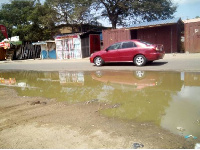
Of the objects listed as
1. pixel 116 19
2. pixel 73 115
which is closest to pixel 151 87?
pixel 73 115

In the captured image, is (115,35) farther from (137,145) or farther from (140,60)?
(137,145)

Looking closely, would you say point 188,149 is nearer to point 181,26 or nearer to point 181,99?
point 181,99

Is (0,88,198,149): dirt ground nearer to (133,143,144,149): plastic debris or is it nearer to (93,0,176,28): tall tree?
(133,143,144,149): plastic debris

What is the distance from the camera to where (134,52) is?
36.6 feet

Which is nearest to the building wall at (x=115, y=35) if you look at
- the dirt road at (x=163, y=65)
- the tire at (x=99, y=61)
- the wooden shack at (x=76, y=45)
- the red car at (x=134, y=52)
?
the wooden shack at (x=76, y=45)

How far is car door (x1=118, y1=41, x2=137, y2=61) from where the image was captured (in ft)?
36.8

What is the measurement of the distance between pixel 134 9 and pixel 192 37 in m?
12.3

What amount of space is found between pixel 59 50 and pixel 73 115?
65.8ft

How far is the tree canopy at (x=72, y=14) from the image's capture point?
2555 cm

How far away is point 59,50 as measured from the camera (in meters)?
23.5

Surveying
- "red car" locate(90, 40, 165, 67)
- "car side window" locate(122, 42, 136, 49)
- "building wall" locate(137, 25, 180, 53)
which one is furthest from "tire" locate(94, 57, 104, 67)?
"building wall" locate(137, 25, 180, 53)

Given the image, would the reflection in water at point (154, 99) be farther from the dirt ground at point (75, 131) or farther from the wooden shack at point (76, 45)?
the wooden shack at point (76, 45)

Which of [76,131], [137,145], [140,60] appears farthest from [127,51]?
[137,145]

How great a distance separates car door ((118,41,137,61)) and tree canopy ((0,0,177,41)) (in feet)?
50.6
